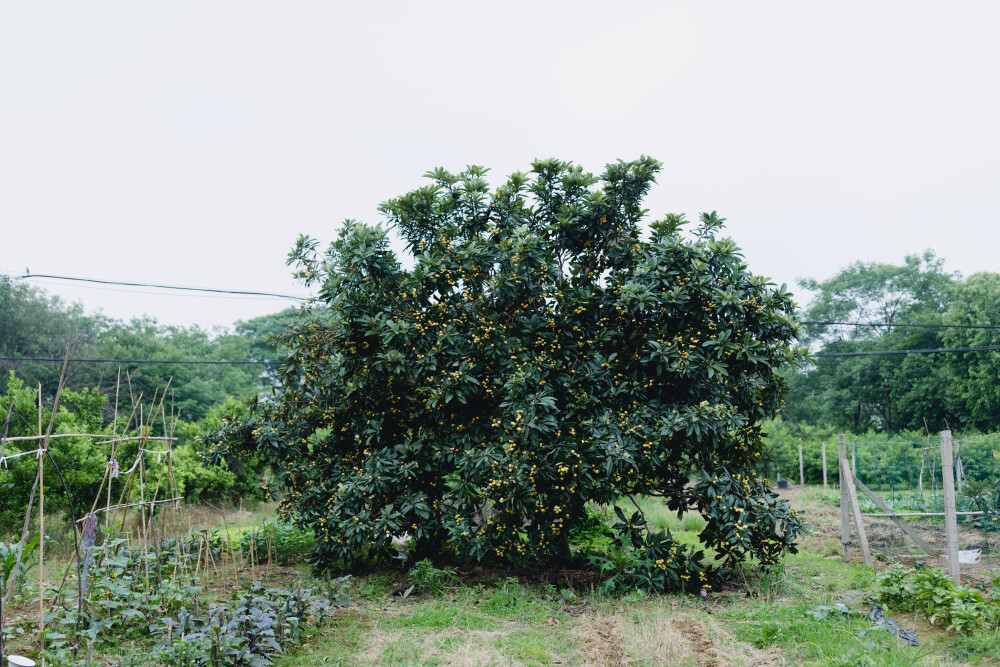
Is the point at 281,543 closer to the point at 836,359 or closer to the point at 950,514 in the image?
the point at 950,514

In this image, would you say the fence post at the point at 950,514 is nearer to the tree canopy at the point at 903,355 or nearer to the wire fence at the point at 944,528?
the wire fence at the point at 944,528

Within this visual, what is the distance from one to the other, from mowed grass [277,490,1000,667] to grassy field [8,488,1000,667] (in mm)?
13

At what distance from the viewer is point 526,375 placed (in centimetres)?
621

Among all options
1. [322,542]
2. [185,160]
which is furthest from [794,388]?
[322,542]

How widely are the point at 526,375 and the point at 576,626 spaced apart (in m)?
2.16

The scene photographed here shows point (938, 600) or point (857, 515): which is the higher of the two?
point (857, 515)

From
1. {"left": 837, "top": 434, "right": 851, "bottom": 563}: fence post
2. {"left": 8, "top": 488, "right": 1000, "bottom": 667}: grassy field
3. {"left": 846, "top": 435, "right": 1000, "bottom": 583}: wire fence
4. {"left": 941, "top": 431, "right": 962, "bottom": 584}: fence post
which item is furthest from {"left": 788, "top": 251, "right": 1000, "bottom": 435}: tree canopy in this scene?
{"left": 8, "top": 488, "right": 1000, "bottom": 667}: grassy field

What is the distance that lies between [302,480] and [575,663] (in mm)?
3863

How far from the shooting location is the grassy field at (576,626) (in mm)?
4457

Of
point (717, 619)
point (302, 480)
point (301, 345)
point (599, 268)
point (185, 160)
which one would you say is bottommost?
point (717, 619)

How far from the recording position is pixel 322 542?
6.59m

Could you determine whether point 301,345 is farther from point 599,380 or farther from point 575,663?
point 575,663

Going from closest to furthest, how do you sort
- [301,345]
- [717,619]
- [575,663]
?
[575,663] < [717,619] < [301,345]

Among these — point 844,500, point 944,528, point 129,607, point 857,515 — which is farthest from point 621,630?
point 944,528
